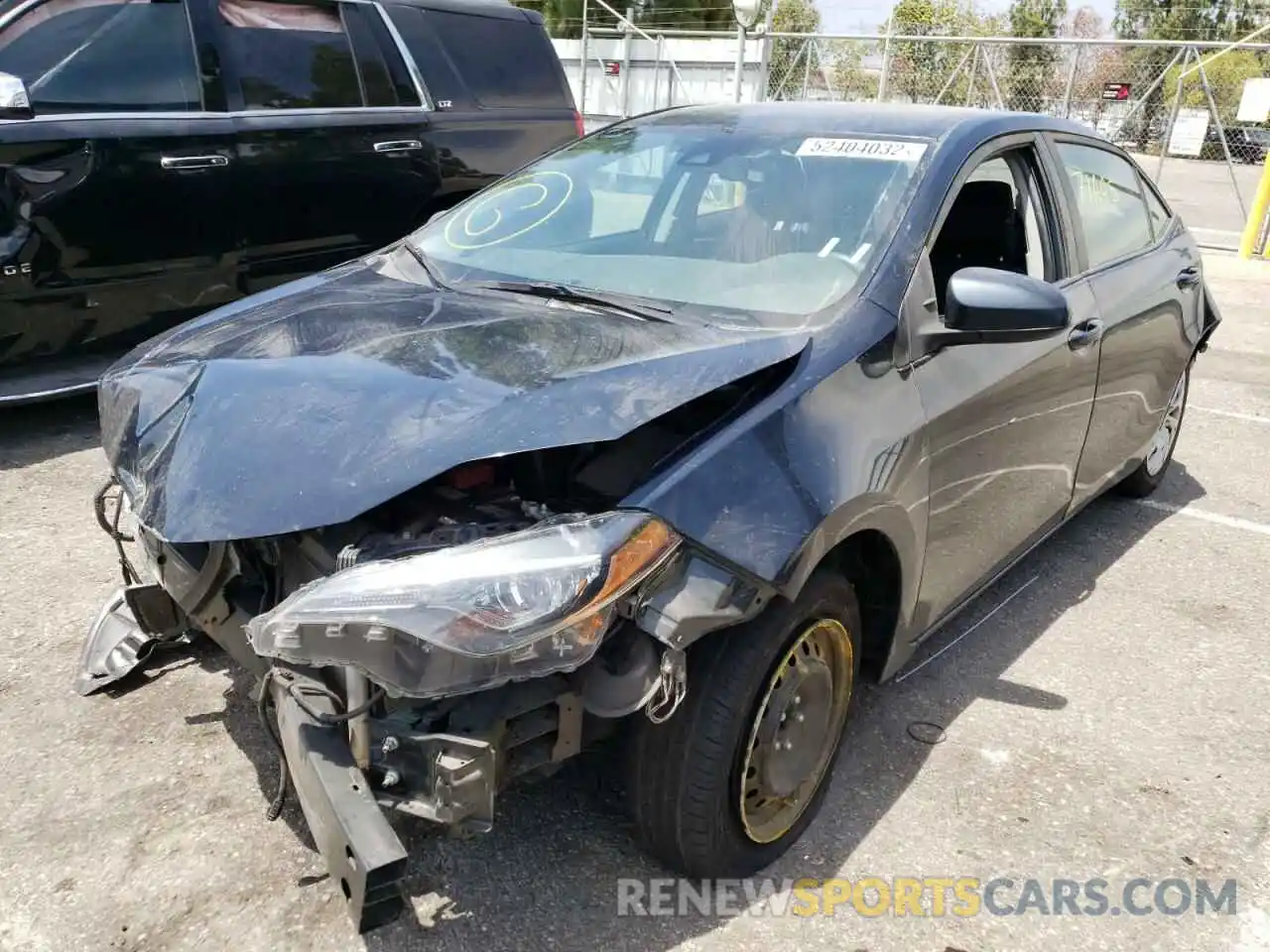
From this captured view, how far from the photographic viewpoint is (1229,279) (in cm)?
1157

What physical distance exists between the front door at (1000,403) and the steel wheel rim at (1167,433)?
1376mm

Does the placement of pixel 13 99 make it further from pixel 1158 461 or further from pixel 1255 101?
pixel 1255 101

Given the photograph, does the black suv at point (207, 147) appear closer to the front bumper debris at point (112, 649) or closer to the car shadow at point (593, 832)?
the front bumper debris at point (112, 649)

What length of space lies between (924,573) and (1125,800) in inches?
33.7

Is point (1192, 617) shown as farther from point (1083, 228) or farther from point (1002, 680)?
point (1083, 228)

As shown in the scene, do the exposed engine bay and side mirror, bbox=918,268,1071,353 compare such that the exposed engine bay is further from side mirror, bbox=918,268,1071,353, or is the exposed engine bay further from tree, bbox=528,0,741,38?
tree, bbox=528,0,741,38

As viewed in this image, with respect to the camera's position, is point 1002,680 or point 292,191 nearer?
point 1002,680

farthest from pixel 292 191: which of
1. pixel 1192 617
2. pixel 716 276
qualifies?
pixel 1192 617

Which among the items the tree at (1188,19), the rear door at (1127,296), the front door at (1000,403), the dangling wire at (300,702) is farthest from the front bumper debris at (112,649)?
the tree at (1188,19)

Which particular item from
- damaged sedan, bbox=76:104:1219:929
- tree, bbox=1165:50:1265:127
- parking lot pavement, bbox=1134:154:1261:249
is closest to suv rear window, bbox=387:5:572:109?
damaged sedan, bbox=76:104:1219:929

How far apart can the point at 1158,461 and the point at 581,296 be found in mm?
3492

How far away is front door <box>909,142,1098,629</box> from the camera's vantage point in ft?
9.12

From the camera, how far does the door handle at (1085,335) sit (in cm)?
340

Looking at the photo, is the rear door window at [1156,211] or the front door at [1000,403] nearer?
the front door at [1000,403]
